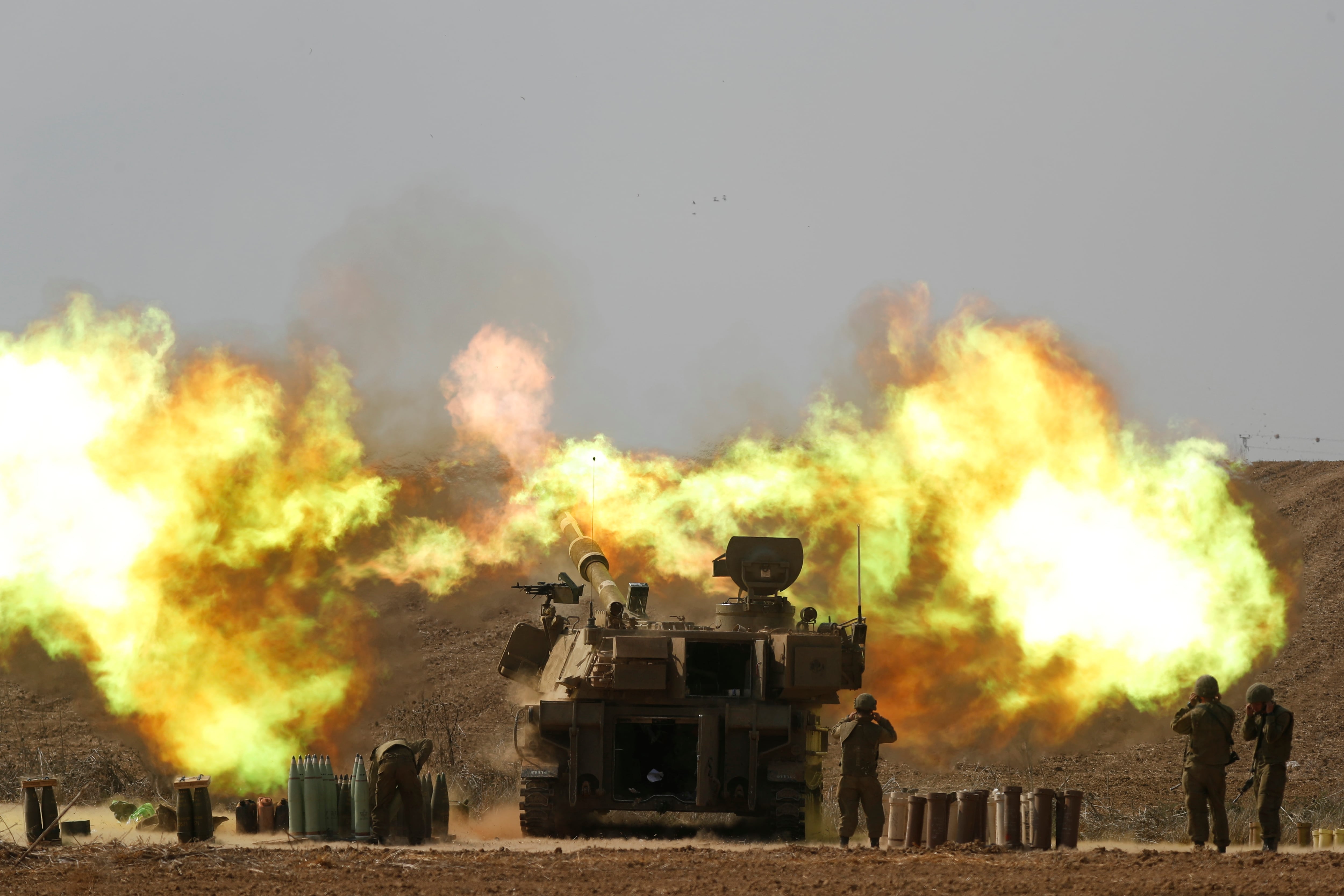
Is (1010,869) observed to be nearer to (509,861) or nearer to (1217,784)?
(1217,784)

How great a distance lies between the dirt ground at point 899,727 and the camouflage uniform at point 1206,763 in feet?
7.96

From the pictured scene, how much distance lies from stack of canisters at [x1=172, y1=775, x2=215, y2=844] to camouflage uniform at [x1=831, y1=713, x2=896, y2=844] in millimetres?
7682

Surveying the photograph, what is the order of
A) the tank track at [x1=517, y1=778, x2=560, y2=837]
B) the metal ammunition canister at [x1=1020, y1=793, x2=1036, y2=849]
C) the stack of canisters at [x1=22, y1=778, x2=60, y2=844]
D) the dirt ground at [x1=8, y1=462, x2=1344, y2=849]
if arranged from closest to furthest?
the metal ammunition canister at [x1=1020, y1=793, x2=1036, y2=849] < the stack of canisters at [x1=22, y1=778, x2=60, y2=844] < the tank track at [x1=517, y1=778, x2=560, y2=837] < the dirt ground at [x1=8, y1=462, x2=1344, y2=849]

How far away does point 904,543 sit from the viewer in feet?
100

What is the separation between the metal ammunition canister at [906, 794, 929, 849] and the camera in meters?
17.7

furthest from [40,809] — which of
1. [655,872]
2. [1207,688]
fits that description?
[1207,688]

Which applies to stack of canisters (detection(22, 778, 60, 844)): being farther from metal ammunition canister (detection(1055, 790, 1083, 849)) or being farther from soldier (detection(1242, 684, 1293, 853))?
soldier (detection(1242, 684, 1293, 853))

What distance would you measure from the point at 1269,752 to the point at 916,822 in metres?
3.93

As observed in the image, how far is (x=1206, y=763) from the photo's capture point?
53.2 ft

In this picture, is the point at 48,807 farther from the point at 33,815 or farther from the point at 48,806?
the point at 33,815

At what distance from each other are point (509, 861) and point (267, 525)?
1369 centimetres

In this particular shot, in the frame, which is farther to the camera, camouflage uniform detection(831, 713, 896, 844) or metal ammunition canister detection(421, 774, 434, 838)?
metal ammunition canister detection(421, 774, 434, 838)

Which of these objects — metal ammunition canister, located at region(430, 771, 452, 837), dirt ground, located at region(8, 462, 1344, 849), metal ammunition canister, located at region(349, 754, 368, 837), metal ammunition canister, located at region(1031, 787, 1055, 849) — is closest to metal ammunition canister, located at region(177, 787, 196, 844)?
metal ammunition canister, located at region(349, 754, 368, 837)

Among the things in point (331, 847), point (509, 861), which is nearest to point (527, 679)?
point (331, 847)
